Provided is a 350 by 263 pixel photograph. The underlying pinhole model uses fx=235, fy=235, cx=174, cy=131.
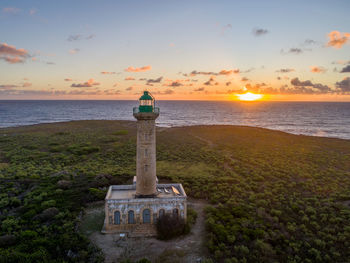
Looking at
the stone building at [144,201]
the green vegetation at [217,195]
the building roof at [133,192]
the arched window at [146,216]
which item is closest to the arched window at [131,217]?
the stone building at [144,201]

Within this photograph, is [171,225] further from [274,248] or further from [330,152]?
[330,152]

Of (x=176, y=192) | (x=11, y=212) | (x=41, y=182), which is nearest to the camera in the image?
(x=176, y=192)

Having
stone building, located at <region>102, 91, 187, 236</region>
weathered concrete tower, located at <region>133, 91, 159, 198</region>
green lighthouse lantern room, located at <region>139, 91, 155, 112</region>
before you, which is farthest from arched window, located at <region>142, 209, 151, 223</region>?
green lighthouse lantern room, located at <region>139, 91, 155, 112</region>

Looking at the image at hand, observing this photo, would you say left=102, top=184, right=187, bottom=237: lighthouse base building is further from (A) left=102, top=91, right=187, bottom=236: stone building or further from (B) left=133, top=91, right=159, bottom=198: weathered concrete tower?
(B) left=133, top=91, right=159, bottom=198: weathered concrete tower

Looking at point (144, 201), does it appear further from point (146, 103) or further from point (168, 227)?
point (146, 103)

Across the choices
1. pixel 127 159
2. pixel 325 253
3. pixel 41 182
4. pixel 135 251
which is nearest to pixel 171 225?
pixel 135 251

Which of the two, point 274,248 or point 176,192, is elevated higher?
point 176,192

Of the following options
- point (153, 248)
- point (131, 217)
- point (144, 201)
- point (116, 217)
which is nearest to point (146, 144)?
point (144, 201)
